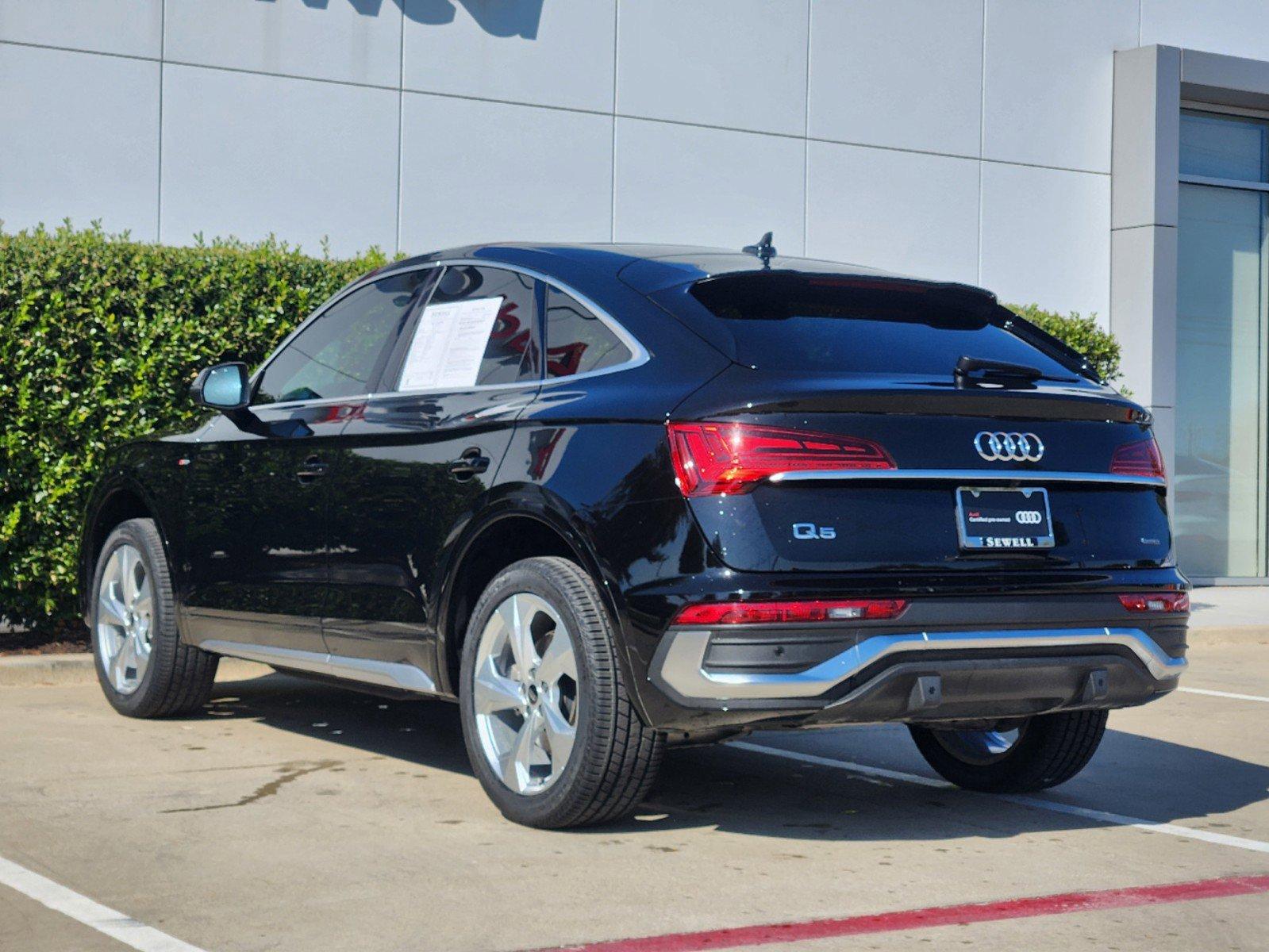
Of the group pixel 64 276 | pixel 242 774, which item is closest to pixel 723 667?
pixel 242 774

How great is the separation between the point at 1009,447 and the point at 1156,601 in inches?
27.2

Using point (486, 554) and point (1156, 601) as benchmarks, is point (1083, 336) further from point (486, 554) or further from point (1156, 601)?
point (486, 554)

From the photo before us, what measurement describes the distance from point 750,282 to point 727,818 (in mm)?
1652

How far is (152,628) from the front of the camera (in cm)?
735

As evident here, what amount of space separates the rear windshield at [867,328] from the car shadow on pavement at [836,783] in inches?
55.8

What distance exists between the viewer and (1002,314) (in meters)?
5.80

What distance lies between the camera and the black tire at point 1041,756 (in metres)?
6.03

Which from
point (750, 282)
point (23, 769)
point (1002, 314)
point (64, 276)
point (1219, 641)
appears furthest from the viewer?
point (1219, 641)

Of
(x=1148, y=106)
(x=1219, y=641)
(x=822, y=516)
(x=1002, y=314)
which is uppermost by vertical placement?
(x=1148, y=106)

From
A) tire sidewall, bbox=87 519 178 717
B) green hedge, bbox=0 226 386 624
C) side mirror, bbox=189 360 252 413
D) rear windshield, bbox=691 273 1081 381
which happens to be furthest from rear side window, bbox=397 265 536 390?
green hedge, bbox=0 226 386 624

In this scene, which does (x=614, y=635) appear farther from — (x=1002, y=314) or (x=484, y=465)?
(x=1002, y=314)

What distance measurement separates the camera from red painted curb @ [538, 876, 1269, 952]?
4.13 metres

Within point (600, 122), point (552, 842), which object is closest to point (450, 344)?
point (552, 842)

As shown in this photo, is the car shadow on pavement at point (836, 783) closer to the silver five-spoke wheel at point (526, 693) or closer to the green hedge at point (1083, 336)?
the silver five-spoke wheel at point (526, 693)
